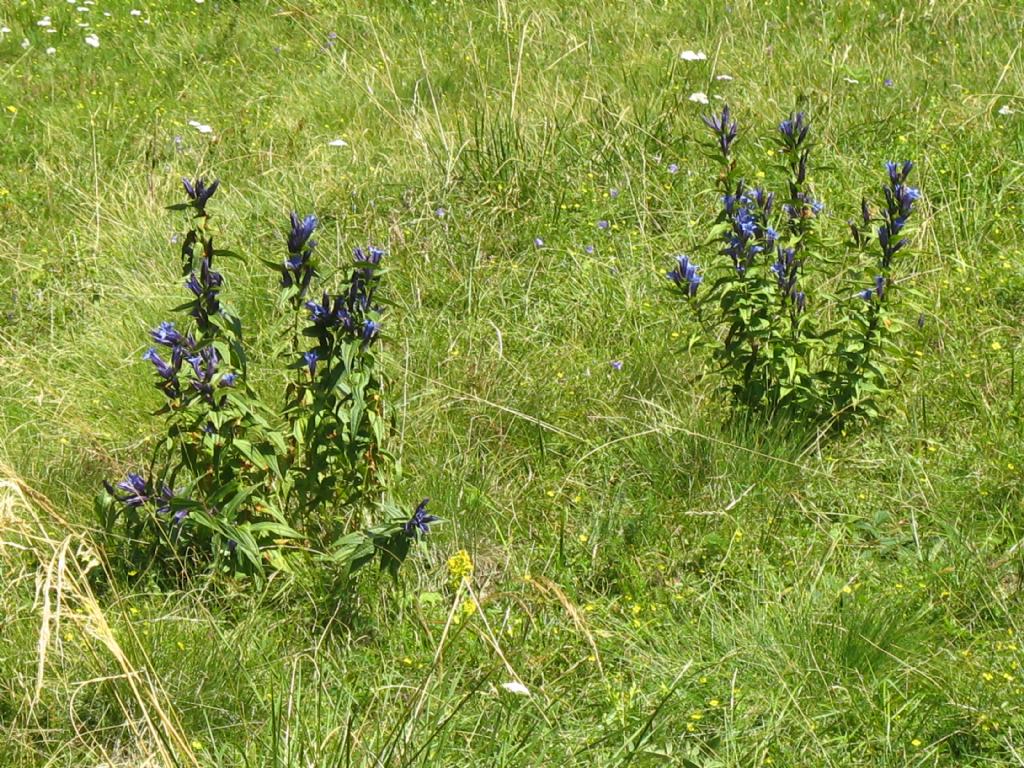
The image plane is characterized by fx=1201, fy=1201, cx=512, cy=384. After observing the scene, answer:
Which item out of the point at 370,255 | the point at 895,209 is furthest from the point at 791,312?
the point at 370,255

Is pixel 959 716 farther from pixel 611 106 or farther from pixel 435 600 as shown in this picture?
pixel 611 106

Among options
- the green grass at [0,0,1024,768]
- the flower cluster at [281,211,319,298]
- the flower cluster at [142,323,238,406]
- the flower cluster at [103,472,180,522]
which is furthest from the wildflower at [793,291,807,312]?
the flower cluster at [103,472,180,522]

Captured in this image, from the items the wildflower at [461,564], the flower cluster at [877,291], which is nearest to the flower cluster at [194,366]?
the wildflower at [461,564]

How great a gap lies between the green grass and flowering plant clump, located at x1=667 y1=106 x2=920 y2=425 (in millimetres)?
146

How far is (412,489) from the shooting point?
3346 mm

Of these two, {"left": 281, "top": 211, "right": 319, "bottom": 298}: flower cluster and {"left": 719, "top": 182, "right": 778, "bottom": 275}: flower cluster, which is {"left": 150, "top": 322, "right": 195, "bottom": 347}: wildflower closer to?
{"left": 281, "top": 211, "right": 319, "bottom": 298}: flower cluster

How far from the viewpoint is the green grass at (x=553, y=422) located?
2578 mm

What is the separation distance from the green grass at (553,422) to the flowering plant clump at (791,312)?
146mm

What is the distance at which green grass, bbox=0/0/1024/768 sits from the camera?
258 centimetres

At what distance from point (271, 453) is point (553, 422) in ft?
3.10

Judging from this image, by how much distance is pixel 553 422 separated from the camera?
3.61 metres

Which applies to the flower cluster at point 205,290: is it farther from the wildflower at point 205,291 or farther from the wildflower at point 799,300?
the wildflower at point 799,300

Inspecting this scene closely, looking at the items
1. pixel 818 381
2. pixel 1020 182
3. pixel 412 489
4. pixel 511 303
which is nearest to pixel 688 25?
pixel 1020 182

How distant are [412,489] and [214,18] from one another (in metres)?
5.02
